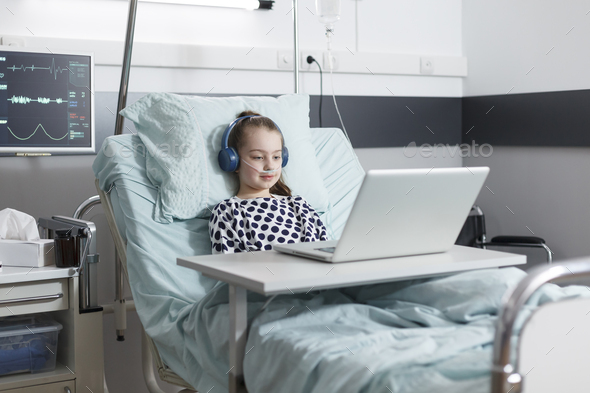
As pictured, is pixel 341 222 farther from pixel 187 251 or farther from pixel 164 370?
pixel 164 370

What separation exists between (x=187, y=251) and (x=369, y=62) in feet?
4.83

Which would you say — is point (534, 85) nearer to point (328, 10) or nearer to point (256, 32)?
point (328, 10)

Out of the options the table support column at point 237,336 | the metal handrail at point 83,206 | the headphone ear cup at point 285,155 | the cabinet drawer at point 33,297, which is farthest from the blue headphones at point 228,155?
the table support column at point 237,336

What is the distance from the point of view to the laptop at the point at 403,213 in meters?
Result: 1.09

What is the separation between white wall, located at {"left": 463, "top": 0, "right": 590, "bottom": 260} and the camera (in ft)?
8.10

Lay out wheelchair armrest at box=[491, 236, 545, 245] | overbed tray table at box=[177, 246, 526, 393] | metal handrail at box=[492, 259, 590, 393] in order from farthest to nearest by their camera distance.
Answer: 1. wheelchair armrest at box=[491, 236, 545, 245]
2. overbed tray table at box=[177, 246, 526, 393]
3. metal handrail at box=[492, 259, 590, 393]

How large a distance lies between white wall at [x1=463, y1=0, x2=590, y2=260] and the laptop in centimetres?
148

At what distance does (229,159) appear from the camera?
1725 mm

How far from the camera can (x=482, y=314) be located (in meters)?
1.15

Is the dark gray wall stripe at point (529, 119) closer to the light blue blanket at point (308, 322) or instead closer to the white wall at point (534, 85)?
the white wall at point (534, 85)

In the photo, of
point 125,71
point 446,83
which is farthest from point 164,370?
point 446,83

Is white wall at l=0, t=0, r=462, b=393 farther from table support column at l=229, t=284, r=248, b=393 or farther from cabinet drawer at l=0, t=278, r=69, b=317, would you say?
table support column at l=229, t=284, r=248, b=393

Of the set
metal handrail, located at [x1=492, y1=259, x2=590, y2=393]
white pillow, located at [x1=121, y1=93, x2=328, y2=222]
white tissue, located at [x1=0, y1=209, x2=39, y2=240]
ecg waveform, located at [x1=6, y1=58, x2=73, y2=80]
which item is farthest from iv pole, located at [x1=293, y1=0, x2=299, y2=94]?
metal handrail, located at [x1=492, y1=259, x2=590, y2=393]

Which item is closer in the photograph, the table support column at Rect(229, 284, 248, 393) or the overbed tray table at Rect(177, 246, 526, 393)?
the overbed tray table at Rect(177, 246, 526, 393)
